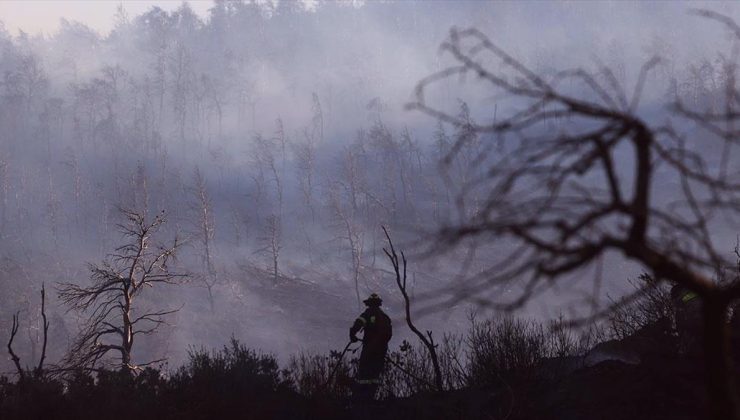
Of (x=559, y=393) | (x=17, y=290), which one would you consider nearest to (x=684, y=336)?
(x=559, y=393)

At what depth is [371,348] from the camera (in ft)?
36.8

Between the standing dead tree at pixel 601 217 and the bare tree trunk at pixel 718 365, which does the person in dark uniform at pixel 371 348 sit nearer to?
the standing dead tree at pixel 601 217

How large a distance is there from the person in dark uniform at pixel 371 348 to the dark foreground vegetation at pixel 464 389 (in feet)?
1.03

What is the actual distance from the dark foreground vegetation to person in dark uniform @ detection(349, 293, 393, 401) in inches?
12.4

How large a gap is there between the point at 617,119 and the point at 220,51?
340 feet

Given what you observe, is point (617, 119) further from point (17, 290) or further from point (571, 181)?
point (17, 290)

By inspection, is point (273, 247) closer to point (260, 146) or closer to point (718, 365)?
point (260, 146)

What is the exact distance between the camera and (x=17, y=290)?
45688 millimetres

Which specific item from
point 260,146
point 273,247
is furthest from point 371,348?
point 260,146

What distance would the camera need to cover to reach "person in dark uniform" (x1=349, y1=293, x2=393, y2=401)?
430 inches

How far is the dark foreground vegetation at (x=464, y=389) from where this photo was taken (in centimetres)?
841

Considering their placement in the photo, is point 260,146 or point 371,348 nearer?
point 371,348

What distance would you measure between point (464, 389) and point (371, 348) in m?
1.77

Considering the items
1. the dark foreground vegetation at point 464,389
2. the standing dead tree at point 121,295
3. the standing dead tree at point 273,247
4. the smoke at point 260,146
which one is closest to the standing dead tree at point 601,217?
the dark foreground vegetation at point 464,389
